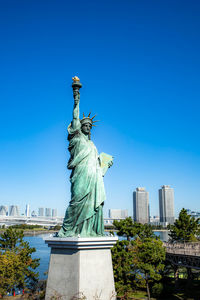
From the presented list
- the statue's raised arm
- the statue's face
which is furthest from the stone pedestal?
the statue's raised arm

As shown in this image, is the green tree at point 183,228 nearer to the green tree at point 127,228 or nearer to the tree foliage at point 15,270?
the green tree at point 127,228

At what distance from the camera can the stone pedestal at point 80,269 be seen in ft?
25.3

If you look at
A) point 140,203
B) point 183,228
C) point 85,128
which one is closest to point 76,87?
point 85,128

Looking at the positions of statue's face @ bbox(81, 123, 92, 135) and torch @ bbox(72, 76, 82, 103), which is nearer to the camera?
torch @ bbox(72, 76, 82, 103)

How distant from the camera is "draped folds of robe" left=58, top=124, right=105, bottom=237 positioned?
8742 mm

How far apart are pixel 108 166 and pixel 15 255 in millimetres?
14754

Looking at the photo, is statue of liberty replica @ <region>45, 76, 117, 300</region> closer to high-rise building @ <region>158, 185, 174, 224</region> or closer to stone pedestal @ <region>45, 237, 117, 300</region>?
stone pedestal @ <region>45, 237, 117, 300</region>

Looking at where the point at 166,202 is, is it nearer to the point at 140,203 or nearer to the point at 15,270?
the point at 140,203

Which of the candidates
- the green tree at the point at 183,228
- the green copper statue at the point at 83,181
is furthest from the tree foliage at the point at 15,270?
the green tree at the point at 183,228

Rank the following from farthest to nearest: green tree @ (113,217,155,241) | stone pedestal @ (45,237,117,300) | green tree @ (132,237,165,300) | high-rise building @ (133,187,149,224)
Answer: high-rise building @ (133,187,149,224), green tree @ (113,217,155,241), green tree @ (132,237,165,300), stone pedestal @ (45,237,117,300)

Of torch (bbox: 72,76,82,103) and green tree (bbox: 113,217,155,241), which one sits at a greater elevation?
torch (bbox: 72,76,82,103)

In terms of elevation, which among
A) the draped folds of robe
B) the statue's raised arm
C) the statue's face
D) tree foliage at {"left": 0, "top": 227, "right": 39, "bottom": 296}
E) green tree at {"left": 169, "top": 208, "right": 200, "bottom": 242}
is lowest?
tree foliage at {"left": 0, "top": 227, "right": 39, "bottom": 296}

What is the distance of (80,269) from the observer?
7730 millimetres

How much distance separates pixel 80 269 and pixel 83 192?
240 centimetres
